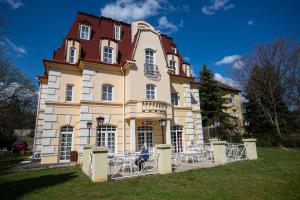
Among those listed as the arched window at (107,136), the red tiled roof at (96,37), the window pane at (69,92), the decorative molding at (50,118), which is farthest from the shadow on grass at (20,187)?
the red tiled roof at (96,37)

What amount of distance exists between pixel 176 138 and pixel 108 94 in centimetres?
809

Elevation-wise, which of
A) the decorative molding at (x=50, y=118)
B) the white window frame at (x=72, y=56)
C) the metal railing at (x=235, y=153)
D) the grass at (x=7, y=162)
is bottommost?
the grass at (x=7, y=162)

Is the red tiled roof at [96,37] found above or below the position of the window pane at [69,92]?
above

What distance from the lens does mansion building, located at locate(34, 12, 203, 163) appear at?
49.1ft

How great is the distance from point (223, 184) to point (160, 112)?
30.4 ft

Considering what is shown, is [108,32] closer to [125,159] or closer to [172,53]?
[172,53]

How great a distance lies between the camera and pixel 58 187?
7480 millimetres

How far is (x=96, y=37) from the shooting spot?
59.3ft

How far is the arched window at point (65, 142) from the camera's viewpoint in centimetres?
1478

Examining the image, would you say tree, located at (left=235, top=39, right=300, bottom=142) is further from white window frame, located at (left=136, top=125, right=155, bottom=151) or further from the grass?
the grass

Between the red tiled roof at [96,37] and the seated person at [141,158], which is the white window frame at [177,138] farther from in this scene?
the seated person at [141,158]

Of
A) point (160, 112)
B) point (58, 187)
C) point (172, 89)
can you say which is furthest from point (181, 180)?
point (172, 89)

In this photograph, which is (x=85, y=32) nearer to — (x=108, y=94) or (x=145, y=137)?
(x=108, y=94)

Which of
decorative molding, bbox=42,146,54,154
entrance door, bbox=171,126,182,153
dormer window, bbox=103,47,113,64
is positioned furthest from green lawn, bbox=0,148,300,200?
dormer window, bbox=103,47,113,64
